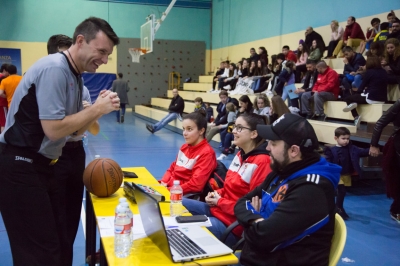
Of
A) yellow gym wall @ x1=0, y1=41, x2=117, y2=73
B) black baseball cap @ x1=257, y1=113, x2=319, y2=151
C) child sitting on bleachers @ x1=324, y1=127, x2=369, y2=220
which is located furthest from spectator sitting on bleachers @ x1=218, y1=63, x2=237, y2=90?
black baseball cap @ x1=257, y1=113, x2=319, y2=151

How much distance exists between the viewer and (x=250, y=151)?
9.41 ft

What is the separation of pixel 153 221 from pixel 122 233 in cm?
16

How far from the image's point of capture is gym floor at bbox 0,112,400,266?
3.57 m

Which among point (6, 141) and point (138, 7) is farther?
point (138, 7)

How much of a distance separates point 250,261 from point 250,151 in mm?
999

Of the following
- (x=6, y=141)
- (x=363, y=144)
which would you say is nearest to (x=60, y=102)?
(x=6, y=141)

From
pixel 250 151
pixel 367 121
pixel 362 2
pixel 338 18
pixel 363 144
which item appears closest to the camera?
pixel 250 151

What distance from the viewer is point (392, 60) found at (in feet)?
24.1

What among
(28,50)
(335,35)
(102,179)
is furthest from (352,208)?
(28,50)

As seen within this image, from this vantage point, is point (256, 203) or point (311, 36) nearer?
point (256, 203)

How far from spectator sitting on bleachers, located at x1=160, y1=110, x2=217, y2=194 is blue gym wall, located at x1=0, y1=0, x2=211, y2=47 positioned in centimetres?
1622

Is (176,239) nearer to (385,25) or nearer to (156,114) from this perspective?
(385,25)

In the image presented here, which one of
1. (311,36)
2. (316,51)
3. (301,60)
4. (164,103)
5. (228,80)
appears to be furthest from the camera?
(164,103)

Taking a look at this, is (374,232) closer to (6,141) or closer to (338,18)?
(6,141)
